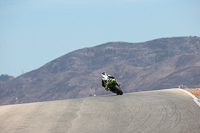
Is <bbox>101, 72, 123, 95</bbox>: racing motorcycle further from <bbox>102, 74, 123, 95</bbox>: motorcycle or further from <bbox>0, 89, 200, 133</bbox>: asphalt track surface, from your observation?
<bbox>0, 89, 200, 133</bbox>: asphalt track surface

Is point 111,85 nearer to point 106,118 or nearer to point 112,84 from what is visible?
point 112,84

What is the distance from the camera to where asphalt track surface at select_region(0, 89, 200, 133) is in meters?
14.0

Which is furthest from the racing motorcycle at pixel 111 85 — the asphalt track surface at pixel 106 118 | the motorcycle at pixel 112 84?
the asphalt track surface at pixel 106 118

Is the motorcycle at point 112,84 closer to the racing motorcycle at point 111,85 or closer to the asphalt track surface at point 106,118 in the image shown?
the racing motorcycle at point 111,85

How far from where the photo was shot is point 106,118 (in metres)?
16.0

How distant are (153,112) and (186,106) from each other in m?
2.17

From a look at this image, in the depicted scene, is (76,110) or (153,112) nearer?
(153,112)

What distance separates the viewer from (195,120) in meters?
14.6

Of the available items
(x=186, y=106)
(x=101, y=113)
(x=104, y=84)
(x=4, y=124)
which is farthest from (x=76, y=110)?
(x=104, y=84)

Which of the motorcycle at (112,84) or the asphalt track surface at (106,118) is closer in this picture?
the asphalt track surface at (106,118)

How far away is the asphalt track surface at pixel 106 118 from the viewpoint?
45.8 feet

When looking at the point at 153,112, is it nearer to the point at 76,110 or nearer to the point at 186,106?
the point at 186,106

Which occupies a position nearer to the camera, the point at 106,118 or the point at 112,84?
the point at 106,118

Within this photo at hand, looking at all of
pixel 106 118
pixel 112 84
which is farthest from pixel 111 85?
pixel 106 118
